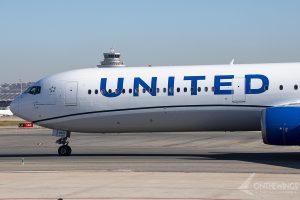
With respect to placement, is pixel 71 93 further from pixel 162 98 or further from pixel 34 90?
pixel 162 98

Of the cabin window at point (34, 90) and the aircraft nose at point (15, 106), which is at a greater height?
the cabin window at point (34, 90)

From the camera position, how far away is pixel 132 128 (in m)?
28.5

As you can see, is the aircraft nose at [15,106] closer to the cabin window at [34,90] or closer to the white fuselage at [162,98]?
the white fuselage at [162,98]

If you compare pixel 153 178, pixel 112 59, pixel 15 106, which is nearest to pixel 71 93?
pixel 15 106

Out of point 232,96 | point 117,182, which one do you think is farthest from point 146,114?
point 117,182

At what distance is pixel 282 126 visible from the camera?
24.1 metres

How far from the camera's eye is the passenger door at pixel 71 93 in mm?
29062

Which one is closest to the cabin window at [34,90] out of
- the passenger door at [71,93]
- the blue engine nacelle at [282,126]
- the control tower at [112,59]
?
the passenger door at [71,93]

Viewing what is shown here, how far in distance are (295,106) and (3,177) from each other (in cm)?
1152

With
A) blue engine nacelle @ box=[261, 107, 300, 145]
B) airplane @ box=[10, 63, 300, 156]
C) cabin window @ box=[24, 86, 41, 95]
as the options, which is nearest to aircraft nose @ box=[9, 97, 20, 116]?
airplane @ box=[10, 63, 300, 156]

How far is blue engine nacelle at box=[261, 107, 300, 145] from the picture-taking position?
24.1 metres

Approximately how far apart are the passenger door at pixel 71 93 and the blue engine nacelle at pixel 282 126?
29.5 feet

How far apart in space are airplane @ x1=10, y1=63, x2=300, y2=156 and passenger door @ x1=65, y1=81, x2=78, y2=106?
0.05 meters

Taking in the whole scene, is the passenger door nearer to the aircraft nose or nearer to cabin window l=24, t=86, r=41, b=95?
cabin window l=24, t=86, r=41, b=95
